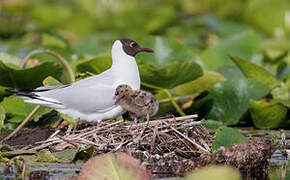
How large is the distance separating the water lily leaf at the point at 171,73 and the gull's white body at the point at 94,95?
31.7 inches

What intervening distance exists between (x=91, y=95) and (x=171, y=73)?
1197 mm

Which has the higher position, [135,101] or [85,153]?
[135,101]

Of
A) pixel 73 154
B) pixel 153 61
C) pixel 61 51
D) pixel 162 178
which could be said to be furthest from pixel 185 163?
pixel 61 51

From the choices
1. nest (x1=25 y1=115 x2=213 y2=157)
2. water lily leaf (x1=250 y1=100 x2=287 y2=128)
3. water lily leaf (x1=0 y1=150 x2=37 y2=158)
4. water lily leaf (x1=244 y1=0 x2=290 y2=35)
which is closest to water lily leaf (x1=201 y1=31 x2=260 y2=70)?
water lily leaf (x1=250 y1=100 x2=287 y2=128)

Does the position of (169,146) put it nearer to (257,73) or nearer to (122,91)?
(122,91)

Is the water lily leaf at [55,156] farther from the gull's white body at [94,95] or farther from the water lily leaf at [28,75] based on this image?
the water lily leaf at [28,75]

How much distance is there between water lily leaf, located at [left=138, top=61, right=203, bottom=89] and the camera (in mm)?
5441

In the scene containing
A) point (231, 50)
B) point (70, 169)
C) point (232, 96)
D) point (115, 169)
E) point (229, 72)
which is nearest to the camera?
point (115, 169)

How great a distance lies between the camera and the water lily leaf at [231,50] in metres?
7.52

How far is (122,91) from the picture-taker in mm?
4473

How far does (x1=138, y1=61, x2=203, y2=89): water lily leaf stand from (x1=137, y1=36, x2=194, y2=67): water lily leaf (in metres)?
0.67

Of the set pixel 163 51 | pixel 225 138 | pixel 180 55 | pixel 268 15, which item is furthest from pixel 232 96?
pixel 268 15

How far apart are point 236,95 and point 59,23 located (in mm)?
6652

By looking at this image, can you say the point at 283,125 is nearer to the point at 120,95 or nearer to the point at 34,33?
the point at 120,95
